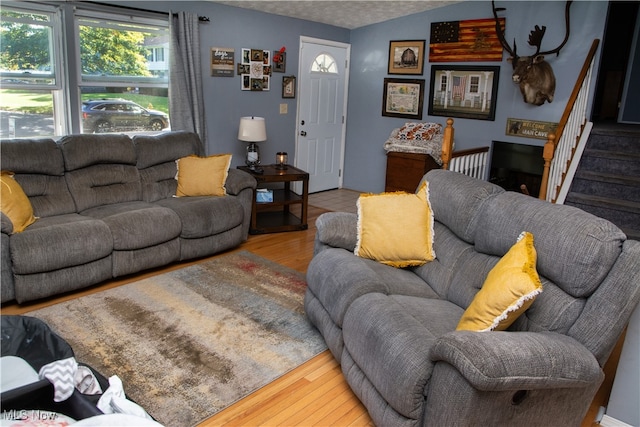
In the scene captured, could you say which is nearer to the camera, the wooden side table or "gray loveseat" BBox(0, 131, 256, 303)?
"gray loveseat" BBox(0, 131, 256, 303)

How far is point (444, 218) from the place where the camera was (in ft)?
9.65

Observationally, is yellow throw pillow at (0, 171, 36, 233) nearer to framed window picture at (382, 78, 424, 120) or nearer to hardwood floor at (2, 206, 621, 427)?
hardwood floor at (2, 206, 621, 427)

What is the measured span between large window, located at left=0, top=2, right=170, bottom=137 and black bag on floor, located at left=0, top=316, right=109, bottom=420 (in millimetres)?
2634

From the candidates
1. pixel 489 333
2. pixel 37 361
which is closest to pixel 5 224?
pixel 37 361

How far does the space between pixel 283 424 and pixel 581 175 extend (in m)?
3.47

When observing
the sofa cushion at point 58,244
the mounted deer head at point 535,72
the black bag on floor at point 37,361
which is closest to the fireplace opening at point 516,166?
the mounted deer head at point 535,72

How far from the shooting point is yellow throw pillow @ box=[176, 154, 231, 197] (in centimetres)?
440

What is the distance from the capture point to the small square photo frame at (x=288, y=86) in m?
6.00

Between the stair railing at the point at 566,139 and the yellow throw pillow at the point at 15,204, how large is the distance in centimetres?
381

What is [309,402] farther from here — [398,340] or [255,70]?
[255,70]

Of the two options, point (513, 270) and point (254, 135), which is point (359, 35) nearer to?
point (254, 135)

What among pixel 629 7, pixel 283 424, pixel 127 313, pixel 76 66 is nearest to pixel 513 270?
pixel 283 424

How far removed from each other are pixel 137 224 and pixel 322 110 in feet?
11.8

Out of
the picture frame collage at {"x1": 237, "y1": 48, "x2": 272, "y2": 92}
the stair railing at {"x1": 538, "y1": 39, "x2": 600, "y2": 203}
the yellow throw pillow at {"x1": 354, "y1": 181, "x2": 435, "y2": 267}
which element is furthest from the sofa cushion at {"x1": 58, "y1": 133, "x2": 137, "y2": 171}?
the stair railing at {"x1": 538, "y1": 39, "x2": 600, "y2": 203}
